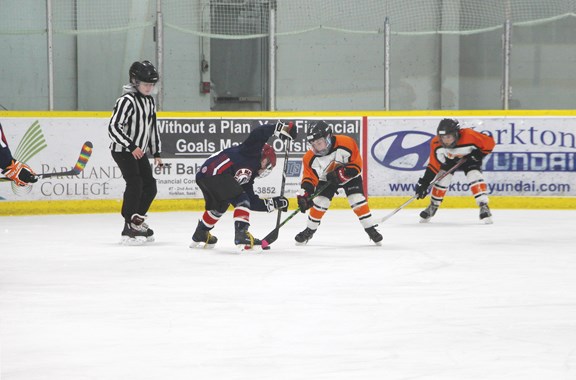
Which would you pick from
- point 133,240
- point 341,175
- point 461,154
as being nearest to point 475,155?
point 461,154

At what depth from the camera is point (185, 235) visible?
733cm

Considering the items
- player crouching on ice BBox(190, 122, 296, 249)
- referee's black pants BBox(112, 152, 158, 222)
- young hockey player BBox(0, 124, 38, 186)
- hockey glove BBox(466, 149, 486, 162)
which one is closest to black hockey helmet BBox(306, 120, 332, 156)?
player crouching on ice BBox(190, 122, 296, 249)

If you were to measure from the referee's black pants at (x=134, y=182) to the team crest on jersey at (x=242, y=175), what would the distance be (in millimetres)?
848

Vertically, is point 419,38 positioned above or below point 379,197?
above

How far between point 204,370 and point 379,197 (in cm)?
637

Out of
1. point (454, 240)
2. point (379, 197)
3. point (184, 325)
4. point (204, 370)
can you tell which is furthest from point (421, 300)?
point (379, 197)

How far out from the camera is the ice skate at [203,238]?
645 centimetres

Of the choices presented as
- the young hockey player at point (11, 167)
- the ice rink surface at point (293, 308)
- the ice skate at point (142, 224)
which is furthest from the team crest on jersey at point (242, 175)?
the young hockey player at point (11, 167)

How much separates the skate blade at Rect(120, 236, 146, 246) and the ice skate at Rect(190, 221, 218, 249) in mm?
398

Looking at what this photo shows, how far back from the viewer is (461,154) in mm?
8180

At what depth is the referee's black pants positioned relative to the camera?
675cm

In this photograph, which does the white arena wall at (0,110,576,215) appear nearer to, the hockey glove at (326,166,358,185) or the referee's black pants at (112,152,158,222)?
the referee's black pants at (112,152,158,222)

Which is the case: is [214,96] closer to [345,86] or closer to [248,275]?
[345,86]

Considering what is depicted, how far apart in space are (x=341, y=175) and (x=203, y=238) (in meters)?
0.92
